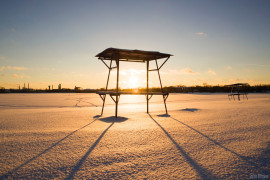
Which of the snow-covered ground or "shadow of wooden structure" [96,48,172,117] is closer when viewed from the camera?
the snow-covered ground

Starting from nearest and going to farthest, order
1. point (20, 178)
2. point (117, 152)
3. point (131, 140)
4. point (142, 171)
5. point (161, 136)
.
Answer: point (20, 178)
point (142, 171)
point (117, 152)
point (131, 140)
point (161, 136)

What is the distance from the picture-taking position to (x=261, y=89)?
126 ft

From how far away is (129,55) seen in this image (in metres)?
6.60

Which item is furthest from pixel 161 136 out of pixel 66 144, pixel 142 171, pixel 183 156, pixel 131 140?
pixel 66 144

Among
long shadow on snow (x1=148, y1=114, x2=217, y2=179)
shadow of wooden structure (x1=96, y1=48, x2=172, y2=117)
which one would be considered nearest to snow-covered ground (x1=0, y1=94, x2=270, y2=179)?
long shadow on snow (x1=148, y1=114, x2=217, y2=179)

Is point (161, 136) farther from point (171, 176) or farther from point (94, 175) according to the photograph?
point (94, 175)

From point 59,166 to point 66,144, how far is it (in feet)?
3.20

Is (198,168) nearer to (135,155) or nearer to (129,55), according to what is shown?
(135,155)

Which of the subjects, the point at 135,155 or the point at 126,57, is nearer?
the point at 135,155

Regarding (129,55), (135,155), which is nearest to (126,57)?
(129,55)

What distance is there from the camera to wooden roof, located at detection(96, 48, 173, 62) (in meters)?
5.81

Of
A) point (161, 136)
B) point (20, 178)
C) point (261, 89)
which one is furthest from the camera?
point (261, 89)

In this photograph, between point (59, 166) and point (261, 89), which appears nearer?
point (59, 166)

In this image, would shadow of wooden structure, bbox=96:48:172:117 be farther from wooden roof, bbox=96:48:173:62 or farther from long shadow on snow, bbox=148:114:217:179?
long shadow on snow, bbox=148:114:217:179
